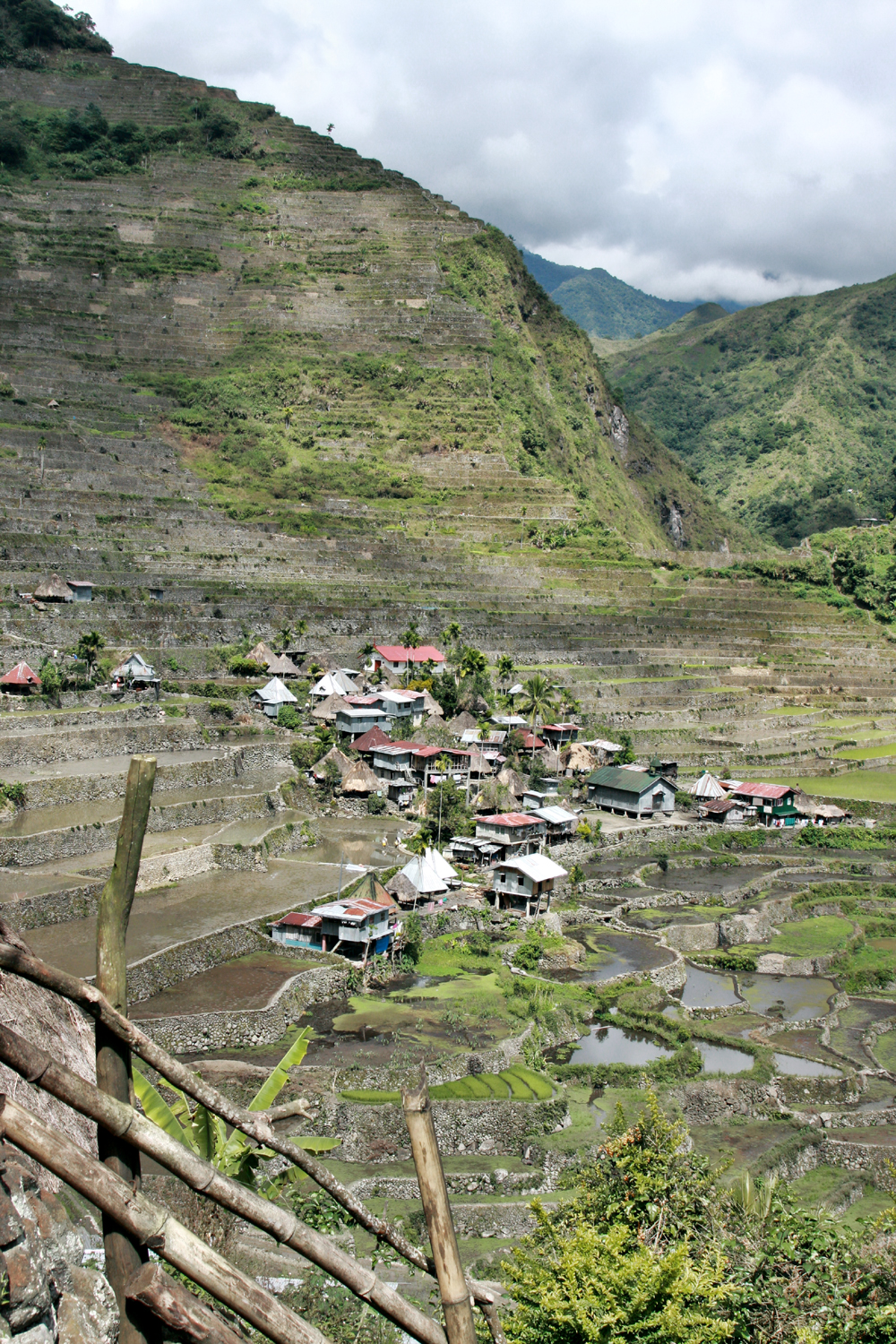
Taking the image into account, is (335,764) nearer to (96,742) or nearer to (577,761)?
(96,742)

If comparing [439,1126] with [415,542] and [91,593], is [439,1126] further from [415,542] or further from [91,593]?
[415,542]

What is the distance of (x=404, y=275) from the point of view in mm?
71812

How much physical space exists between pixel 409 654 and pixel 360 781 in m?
9.93

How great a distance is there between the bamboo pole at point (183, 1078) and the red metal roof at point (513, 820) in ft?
81.8

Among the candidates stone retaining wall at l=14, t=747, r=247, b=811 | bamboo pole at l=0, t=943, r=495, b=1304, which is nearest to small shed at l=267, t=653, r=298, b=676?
stone retaining wall at l=14, t=747, r=247, b=811

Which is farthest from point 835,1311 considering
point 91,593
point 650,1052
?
point 91,593

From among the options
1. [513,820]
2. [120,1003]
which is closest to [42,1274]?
[120,1003]

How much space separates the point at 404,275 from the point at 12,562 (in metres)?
43.5

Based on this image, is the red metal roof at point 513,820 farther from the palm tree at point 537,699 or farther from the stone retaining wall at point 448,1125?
the stone retaining wall at point 448,1125

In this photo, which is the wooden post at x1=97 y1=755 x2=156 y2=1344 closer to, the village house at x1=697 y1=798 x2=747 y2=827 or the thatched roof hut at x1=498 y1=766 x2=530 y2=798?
the thatched roof hut at x1=498 y1=766 x2=530 y2=798

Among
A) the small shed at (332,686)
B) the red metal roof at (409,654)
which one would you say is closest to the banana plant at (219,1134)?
the small shed at (332,686)

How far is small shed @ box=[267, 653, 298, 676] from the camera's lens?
123ft

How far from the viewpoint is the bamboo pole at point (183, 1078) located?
10.5ft

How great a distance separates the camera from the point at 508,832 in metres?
29.1
